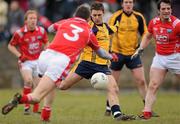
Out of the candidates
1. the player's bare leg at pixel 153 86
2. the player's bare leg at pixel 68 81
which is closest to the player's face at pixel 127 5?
the player's bare leg at pixel 153 86

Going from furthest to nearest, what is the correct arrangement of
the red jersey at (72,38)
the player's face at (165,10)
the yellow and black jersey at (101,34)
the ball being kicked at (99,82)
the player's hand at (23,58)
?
the player's hand at (23,58), the yellow and black jersey at (101,34), the player's face at (165,10), the ball being kicked at (99,82), the red jersey at (72,38)

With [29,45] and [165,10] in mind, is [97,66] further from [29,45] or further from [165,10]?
[29,45]

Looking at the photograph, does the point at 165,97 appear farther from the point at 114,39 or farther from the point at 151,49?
the point at 114,39

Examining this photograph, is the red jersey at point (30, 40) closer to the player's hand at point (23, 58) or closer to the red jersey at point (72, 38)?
the player's hand at point (23, 58)

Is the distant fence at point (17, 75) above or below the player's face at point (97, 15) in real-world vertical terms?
below

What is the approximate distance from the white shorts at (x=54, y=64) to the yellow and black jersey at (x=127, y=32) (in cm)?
421

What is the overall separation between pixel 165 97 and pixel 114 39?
7.19 meters

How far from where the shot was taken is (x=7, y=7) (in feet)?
93.3

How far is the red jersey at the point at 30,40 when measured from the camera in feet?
55.3

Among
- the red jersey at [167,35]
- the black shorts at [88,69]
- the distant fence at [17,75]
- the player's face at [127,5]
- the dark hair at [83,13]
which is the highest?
the dark hair at [83,13]

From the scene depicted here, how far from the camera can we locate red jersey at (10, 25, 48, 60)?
1686 centimetres

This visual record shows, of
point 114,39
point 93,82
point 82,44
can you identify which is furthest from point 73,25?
point 114,39

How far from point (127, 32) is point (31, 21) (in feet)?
8.07

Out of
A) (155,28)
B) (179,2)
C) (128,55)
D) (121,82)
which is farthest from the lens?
(121,82)
